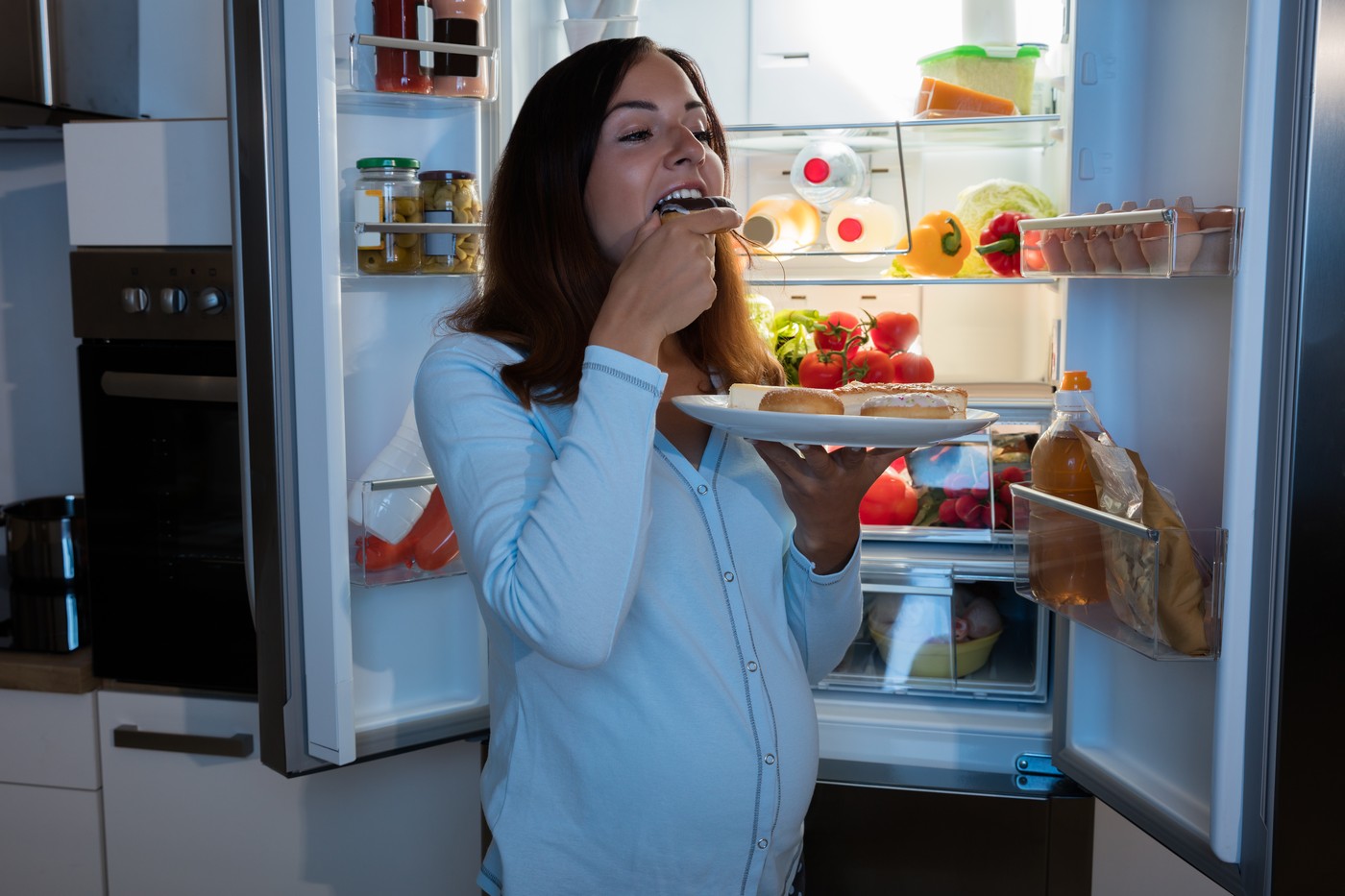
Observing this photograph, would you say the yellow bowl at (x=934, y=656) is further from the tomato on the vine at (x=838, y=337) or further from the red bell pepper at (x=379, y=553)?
the red bell pepper at (x=379, y=553)

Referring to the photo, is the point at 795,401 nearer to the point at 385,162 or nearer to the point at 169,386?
the point at 385,162

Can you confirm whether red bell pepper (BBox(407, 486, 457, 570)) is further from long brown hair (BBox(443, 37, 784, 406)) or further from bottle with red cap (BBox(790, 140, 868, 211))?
bottle with red cap (BBox(790, 140, 868, 211))

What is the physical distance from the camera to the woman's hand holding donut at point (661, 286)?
1.01 m

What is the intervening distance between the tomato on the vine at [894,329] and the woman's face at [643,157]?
1014 mm

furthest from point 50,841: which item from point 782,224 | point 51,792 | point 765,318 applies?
point 782,224

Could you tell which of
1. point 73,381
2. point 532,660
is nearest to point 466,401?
point 532,660

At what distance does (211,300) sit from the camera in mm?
1928

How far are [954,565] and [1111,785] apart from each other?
485mm

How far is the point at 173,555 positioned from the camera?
204 centimetres

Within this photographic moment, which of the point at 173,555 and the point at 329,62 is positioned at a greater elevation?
the point at 329,62

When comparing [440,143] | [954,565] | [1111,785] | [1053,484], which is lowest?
[1111,785]

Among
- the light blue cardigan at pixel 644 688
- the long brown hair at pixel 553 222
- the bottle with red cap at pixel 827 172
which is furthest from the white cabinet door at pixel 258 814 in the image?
the bottle with red cap at pixel 827 172

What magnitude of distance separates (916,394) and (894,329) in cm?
99

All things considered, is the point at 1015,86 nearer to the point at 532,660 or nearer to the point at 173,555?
the point at 532,660
